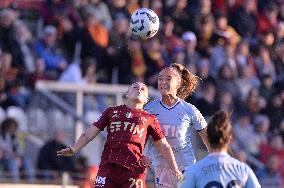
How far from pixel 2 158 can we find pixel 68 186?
1.18 metres

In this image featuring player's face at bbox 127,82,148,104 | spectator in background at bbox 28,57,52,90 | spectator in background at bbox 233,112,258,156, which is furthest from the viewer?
spectator in background at bbox 233,112,258,156

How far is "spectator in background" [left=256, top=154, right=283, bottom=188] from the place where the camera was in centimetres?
1894

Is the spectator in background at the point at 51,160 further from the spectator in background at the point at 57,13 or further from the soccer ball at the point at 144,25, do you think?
the soccer ball at the point at 144,25

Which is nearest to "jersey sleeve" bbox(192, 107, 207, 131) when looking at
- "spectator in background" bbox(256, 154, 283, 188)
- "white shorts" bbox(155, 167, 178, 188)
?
"white shorts" bbox(155, 167, 178, 188)

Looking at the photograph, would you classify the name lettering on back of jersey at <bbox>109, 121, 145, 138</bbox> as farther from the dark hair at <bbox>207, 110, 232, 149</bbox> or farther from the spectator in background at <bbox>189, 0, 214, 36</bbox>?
the spectator in background at <bbox>189, 0, 214, 36</bbox>

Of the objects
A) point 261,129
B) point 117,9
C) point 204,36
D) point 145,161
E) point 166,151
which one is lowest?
point 145,161

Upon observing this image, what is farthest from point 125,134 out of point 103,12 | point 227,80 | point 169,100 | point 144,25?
point 227,80

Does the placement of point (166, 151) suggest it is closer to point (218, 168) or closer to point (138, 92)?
point (138, 92)

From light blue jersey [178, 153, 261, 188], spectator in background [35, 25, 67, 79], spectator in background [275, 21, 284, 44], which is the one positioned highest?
spectator in background [275, 21, 284, 44]

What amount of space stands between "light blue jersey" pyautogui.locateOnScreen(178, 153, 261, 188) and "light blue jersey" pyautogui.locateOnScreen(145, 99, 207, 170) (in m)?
3.28

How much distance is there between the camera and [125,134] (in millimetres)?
10914

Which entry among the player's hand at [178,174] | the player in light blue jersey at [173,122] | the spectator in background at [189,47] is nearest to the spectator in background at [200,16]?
the spectator in background at [189,47]

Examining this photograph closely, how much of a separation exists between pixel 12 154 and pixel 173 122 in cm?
553

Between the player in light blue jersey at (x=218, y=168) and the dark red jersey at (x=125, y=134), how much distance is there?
249 centimetres
